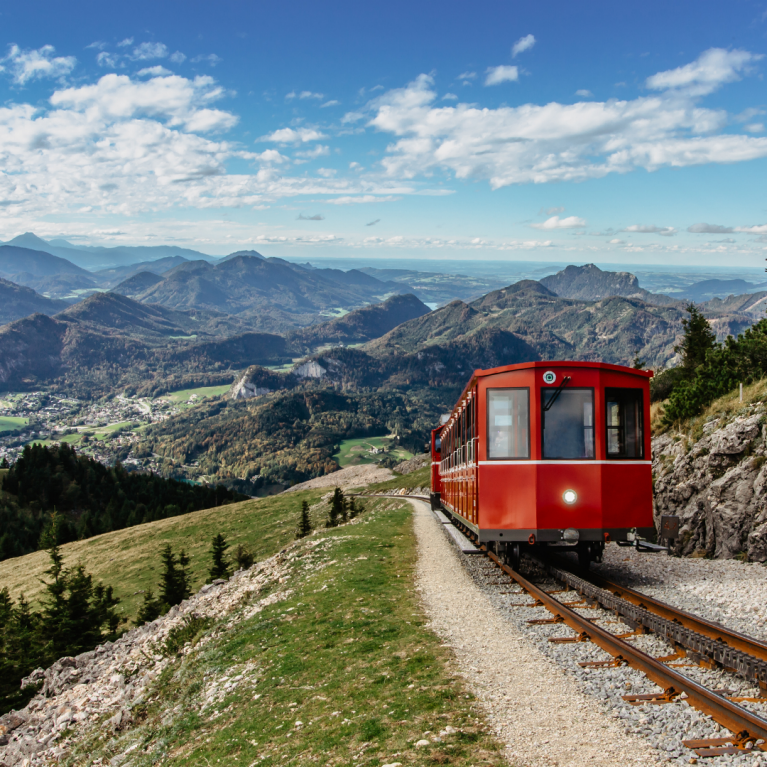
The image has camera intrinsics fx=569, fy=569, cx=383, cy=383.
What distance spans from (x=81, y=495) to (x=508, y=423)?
537ft

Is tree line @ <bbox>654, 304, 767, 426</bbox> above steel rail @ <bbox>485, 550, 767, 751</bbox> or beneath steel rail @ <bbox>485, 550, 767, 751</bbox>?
above

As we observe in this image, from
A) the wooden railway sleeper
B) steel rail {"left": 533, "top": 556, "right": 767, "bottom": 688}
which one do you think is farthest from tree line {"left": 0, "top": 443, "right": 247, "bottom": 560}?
the wooden railway sleeper

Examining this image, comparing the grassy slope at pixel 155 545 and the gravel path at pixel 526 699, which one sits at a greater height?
the gravel path at pixel 526 699

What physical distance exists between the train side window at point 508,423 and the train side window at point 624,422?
203cm

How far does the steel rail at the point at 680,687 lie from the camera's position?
20.4 feet

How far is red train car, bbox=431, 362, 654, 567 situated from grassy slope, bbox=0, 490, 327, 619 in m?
49.8

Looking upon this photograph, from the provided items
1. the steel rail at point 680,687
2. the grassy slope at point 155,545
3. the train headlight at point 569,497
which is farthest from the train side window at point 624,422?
the grassy slope at point 155,545

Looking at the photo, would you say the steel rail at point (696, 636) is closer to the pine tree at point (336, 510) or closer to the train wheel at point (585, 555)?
the train wheel at point (585, 555)

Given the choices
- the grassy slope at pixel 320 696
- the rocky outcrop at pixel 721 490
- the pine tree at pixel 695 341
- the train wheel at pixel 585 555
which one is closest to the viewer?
the grassy slope at pixel 320 696

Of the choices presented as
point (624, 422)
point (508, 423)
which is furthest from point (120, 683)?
point (624, 422)

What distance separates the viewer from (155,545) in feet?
263

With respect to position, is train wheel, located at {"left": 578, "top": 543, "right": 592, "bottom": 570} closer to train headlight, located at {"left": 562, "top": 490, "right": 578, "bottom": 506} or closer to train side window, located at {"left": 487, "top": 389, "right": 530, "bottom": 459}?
train headlight, located at {"left": 562, "top": 490, "right": 578, "bottom": 506}

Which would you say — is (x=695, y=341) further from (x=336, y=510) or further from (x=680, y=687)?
(x=680, y=687)

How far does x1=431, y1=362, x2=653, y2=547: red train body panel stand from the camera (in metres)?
14.2
